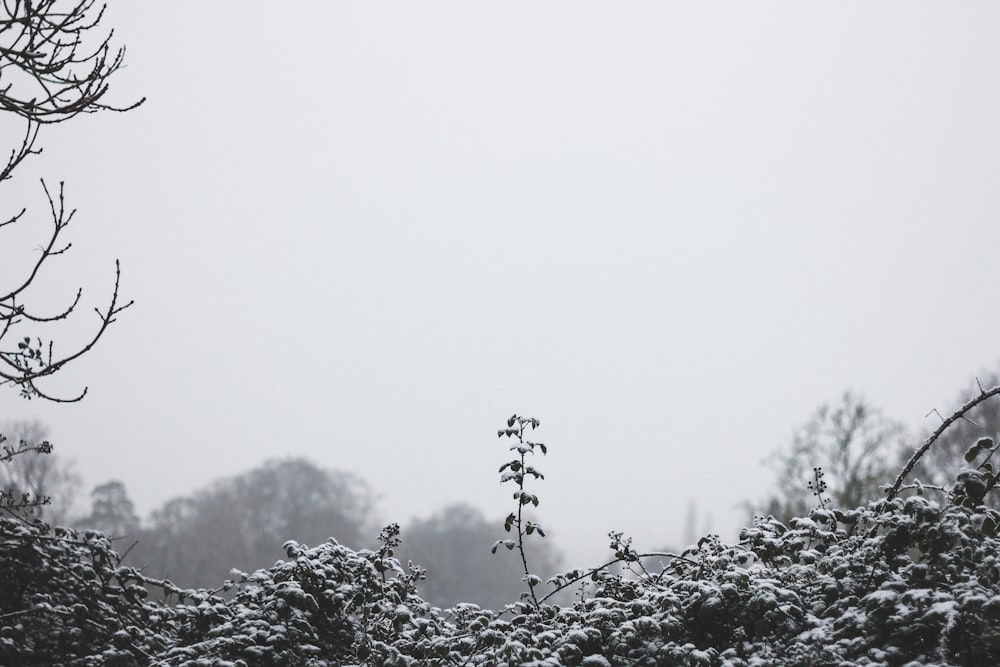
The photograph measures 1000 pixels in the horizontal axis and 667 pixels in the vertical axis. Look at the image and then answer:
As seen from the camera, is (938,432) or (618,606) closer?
(938,432)

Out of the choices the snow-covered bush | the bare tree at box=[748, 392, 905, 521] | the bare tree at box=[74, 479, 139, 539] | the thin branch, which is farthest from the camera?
the bare tree at box=[74, 479, 139, 539]

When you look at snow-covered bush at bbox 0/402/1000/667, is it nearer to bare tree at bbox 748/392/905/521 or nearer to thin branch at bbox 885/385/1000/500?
thin branch at bbox 885/385/1000/500

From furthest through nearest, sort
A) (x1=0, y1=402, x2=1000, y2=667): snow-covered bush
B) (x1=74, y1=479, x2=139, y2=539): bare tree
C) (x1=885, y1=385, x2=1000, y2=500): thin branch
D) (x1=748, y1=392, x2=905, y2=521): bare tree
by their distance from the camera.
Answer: (x1=74, y1=479, x2=139, y2=539): bare tree
(x1=748, y1=392, x2=905, y2=521): bare tree
(x1=885, y1=385, x2=1000, y2=500): thin branch
(x1=0, y1=402, x2=1000, y2=667): snow-covered bush

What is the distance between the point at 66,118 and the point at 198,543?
50.0m

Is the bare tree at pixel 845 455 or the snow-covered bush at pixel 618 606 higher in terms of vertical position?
the bare tree at pixel 845 455

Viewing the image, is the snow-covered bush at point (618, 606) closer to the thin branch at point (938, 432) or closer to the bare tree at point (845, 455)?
the thin branch at point (938, 432)

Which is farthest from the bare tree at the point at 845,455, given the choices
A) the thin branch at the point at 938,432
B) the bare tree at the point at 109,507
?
the bare tree at the point at 109,507

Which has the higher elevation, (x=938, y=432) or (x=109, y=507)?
(x=109, y=507)

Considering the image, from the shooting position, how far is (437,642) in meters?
3.85

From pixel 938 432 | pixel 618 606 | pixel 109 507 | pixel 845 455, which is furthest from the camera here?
pixel 109 507

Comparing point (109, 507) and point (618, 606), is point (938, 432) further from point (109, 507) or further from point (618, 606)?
point (109, 507)

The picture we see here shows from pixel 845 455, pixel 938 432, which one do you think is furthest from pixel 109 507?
pixel 938 432

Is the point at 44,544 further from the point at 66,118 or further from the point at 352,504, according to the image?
the point at 352,504

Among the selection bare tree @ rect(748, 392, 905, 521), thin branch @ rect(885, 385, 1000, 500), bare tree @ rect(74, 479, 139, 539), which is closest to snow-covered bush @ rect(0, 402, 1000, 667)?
thin branch @ rect(885, 385, 1000, 500)
